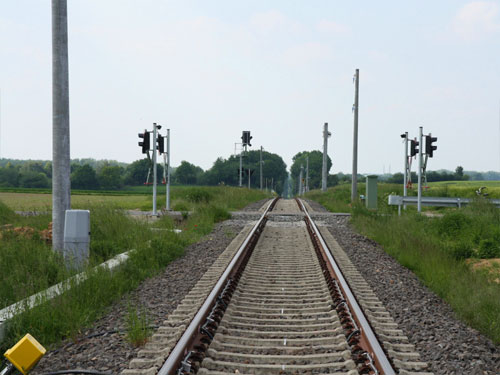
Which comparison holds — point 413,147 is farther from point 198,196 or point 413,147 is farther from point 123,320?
point 123,320

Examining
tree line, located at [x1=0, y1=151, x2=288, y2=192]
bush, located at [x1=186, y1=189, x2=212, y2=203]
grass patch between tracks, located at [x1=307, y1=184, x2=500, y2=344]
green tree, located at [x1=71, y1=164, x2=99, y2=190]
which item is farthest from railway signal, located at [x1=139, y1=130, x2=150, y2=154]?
green tree, located at [x1=71, y1=164, x2=99, y2=190]

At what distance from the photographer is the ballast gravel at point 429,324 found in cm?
390

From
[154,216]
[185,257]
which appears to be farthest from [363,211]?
[185,257]

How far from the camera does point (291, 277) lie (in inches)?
280

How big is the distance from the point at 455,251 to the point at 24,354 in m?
8.09

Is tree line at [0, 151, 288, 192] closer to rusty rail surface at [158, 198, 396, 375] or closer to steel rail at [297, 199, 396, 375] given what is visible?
rusty rail surface at [158, 198, 396, 375]

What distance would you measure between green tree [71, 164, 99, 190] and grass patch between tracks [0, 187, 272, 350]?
173 ft

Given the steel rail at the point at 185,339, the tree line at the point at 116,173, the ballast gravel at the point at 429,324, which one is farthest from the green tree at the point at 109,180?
the steel rail at the point at 185,339

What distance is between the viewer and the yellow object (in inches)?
137

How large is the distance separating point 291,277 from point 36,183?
182 feet

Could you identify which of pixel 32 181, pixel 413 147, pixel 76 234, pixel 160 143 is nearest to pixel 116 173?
pixel 32 181

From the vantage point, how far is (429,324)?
4.93 m

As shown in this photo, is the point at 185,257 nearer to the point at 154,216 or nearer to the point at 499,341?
the point at 499,341

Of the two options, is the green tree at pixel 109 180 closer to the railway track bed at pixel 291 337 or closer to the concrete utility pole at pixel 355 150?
the concrete utility pole at pixel 355 150
